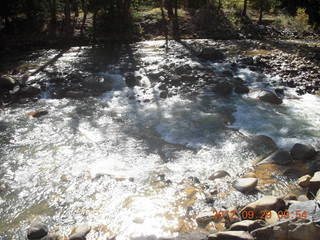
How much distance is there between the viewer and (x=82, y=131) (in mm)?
9445

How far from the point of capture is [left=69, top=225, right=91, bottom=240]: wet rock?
534cm

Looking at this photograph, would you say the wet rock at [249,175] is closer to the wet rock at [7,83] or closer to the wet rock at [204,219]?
the wet rock at [204,219]

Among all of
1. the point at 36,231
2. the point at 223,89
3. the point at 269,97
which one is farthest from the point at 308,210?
the point at 223,89

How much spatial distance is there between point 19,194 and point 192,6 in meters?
23.4

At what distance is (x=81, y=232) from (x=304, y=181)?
4097mm

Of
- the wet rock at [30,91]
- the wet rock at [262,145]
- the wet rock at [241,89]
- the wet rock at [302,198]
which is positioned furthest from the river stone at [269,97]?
the wet rock at [30,91]

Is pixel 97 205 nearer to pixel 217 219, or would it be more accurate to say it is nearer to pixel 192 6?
pixel 217 219

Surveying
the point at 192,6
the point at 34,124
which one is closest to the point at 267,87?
the point at 34,124

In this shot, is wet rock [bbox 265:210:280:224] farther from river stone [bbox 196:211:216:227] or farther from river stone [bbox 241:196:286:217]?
river stone [bbox 196:211:216:227]

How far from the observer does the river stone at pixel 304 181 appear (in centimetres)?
638

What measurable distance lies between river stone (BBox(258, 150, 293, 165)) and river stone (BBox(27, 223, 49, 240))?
4.56m

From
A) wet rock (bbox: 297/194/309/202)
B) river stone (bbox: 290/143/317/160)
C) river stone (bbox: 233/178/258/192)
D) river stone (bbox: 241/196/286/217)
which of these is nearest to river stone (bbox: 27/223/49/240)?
river stone (bbox: 241/196/286/217)

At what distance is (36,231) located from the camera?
5.49 metres
